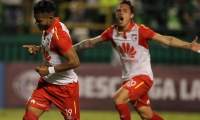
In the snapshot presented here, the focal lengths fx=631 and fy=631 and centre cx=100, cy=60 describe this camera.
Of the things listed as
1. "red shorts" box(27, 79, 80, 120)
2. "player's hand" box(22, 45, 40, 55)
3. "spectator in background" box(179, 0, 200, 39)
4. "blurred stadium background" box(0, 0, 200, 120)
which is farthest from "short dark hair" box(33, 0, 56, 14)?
"spectator in background" box(179, 0, 200, 39)

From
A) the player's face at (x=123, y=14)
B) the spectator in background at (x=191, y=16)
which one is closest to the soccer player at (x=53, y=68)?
the player's face at (x=123, y=14)

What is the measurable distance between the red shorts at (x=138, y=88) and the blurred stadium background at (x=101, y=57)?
3.96 m

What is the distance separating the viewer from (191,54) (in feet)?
55.1

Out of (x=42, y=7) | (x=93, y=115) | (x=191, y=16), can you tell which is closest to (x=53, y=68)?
(x=42, y=7)

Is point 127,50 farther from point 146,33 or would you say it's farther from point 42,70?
point 42,70

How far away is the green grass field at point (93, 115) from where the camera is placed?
1391 cm

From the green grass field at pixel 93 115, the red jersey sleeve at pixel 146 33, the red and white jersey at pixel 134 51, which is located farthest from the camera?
the green grass field at pixel 93 115

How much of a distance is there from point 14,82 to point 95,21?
11.4 ft

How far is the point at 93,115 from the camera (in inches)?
574

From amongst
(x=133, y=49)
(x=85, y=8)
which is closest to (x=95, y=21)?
(x=85, y=8)

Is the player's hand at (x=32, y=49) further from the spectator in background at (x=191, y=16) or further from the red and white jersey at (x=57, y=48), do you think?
the spectator in background at (x=191, y=16)

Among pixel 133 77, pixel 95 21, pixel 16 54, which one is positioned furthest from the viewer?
pixel 95 21

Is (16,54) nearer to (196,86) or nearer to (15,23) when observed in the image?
(15,23)

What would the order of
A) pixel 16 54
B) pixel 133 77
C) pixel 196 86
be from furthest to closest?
pixel 16 54
pixel 196 86
pixel 133 77
